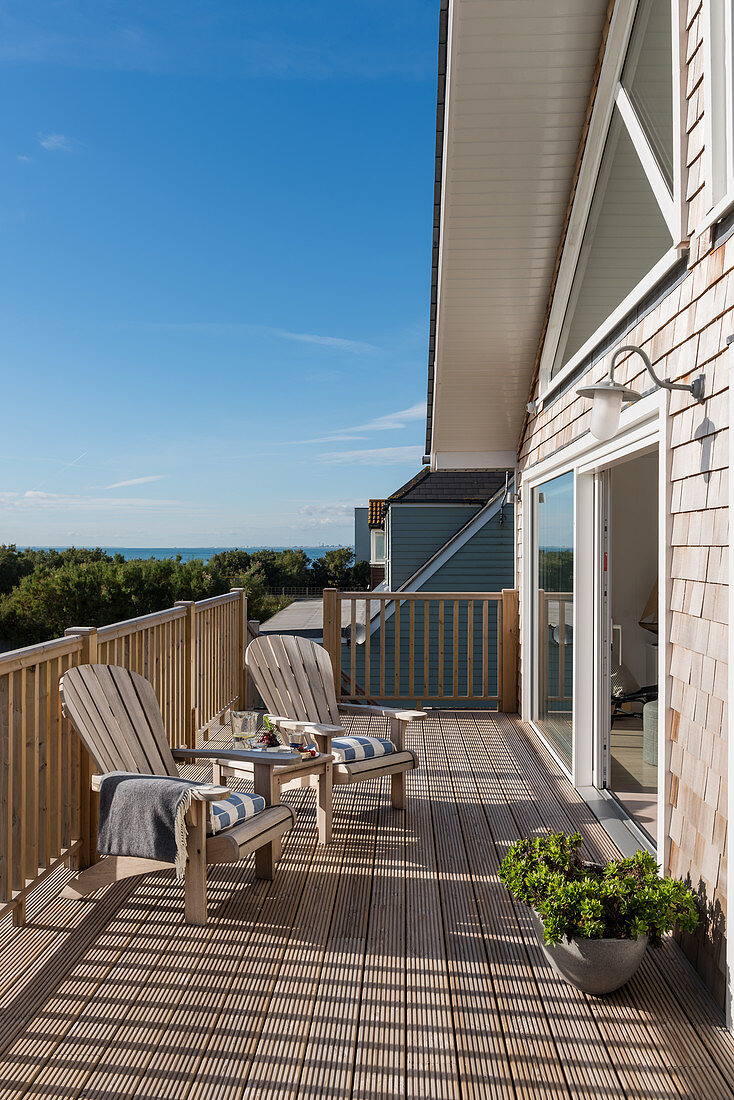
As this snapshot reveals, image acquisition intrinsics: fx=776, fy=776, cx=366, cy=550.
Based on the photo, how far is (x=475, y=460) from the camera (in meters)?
7.57

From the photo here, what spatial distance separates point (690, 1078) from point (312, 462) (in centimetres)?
5945

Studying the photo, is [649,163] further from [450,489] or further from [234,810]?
[450,489]

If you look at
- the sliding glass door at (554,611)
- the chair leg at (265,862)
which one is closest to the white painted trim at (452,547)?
the sliding glass door at (554,611)

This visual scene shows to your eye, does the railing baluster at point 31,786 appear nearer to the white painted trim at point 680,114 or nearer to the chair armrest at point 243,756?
the chair armrest at point 243,756

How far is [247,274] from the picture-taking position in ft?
132

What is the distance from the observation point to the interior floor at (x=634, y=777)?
4.14 m

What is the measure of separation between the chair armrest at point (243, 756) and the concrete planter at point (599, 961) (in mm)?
1435

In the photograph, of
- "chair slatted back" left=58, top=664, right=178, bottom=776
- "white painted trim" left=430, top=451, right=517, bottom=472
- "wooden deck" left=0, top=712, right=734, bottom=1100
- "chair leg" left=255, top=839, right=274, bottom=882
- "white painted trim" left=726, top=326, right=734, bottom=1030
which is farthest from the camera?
"white painted trim" left=430, top=451, right=517, bottom=472

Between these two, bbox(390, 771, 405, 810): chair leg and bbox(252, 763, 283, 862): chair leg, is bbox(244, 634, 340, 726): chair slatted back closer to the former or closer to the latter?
bbox(390, 771, 405, 810): chair leg

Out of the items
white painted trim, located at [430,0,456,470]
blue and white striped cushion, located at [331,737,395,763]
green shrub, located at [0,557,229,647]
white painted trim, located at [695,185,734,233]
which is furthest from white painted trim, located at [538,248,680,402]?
green shrub, located at [0,557,229,647]

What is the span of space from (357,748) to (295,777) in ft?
1.32

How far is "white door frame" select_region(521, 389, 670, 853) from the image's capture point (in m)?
2.97

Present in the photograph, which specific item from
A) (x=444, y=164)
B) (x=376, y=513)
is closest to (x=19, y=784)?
(x=444, y=164)

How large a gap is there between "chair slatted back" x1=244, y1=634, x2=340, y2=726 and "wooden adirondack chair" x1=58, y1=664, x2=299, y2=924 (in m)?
0.97
